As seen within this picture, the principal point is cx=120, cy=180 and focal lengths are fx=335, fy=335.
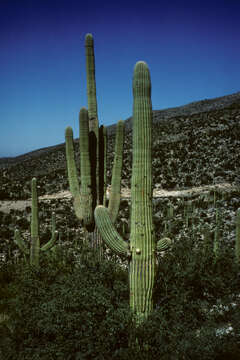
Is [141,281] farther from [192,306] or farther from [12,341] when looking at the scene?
[12,341]

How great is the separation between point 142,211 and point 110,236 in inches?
31.5

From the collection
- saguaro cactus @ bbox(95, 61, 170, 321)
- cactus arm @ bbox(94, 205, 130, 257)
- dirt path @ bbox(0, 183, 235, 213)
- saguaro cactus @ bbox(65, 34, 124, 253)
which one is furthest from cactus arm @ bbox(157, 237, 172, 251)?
dirt path @ bbox(0, 183, 235, 213)

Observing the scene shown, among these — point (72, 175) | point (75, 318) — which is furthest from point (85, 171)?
point (75, 318)

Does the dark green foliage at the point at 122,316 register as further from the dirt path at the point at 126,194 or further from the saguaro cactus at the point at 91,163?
the dirt path at the point at 126,194

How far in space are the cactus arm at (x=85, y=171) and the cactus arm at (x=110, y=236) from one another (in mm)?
1859

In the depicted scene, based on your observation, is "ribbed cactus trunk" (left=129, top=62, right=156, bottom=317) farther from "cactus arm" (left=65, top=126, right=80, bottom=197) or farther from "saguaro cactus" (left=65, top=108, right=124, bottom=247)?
"cactus arm" (left=65, top=126, right=80, bottom=197)

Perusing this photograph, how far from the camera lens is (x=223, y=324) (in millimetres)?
6582

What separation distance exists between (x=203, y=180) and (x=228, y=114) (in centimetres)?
1674

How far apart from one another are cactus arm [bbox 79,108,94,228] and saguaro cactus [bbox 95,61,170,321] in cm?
233

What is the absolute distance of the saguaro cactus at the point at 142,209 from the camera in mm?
5598

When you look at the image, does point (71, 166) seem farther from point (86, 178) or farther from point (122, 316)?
point (122, 316)

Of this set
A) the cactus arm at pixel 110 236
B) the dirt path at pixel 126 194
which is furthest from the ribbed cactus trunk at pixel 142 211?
the dirt path at pixel 126 194

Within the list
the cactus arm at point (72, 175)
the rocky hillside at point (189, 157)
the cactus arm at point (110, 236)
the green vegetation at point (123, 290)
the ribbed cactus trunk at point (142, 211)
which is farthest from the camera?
the rocky hillside at point (189, 157)

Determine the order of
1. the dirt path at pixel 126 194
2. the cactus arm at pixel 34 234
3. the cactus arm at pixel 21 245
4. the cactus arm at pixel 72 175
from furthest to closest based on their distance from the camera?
the dirt path at pixel 126 194 < the cactus arm at pixel 21 245 < the cactus arm at pixel 34 234 < the cactus arm at pixel 72 175
